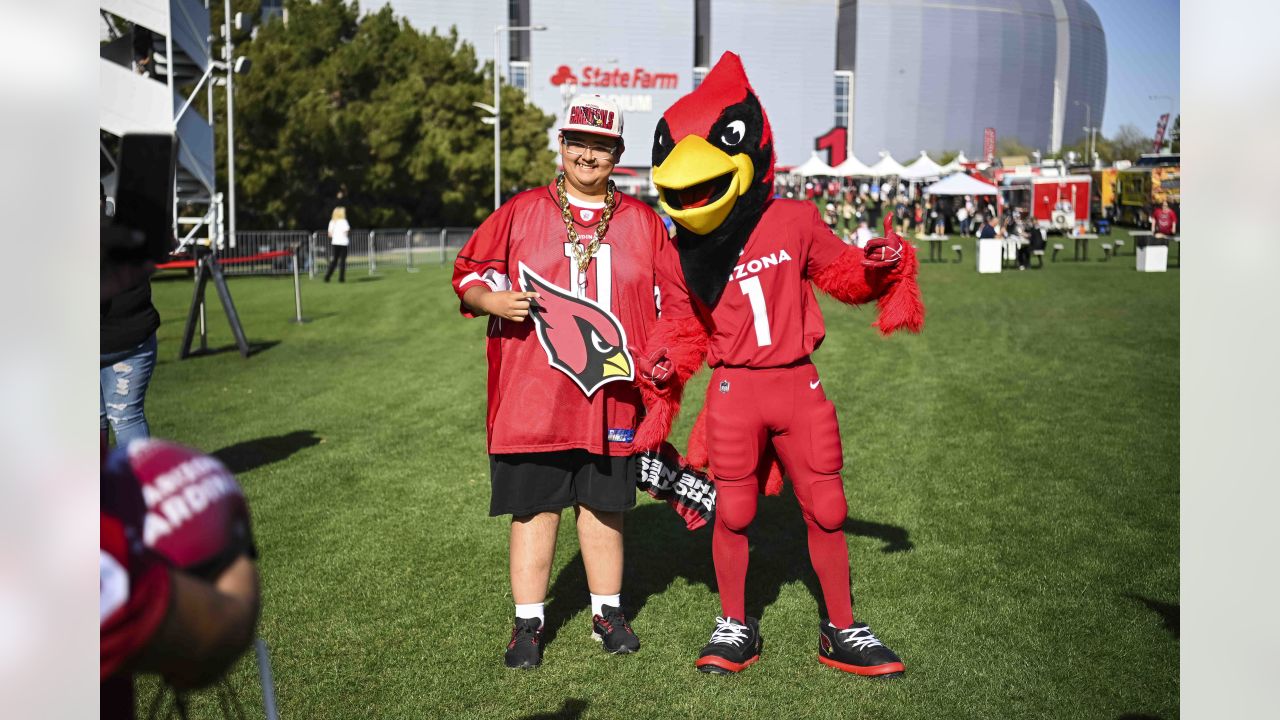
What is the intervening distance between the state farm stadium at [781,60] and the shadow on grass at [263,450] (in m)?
55.2

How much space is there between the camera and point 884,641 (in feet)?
14.8

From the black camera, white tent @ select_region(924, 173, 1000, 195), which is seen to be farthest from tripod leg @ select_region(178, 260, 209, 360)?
white tent @ select_region(924, 173, 1000, 195)

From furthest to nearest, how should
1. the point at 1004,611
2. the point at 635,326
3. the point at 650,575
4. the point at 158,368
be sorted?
1. the point at 158,368
2. the point at 650,575
3. the point at 1004,611
4. the point at 635,326

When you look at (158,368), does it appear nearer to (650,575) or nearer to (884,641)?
→ (650,575)

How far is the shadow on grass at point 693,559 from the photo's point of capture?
509cm

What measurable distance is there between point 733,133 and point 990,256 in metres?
21.9

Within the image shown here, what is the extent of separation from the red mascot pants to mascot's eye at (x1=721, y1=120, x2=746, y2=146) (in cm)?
85

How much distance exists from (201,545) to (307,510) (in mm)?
5654

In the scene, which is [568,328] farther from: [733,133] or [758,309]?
[733,133]

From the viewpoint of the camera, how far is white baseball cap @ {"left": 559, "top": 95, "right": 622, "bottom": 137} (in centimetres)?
401

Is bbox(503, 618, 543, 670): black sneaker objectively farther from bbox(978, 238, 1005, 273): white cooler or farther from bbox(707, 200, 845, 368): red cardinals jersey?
bbox(978, 238, 1005, 273): white cooler

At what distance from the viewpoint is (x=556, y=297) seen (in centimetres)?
397
